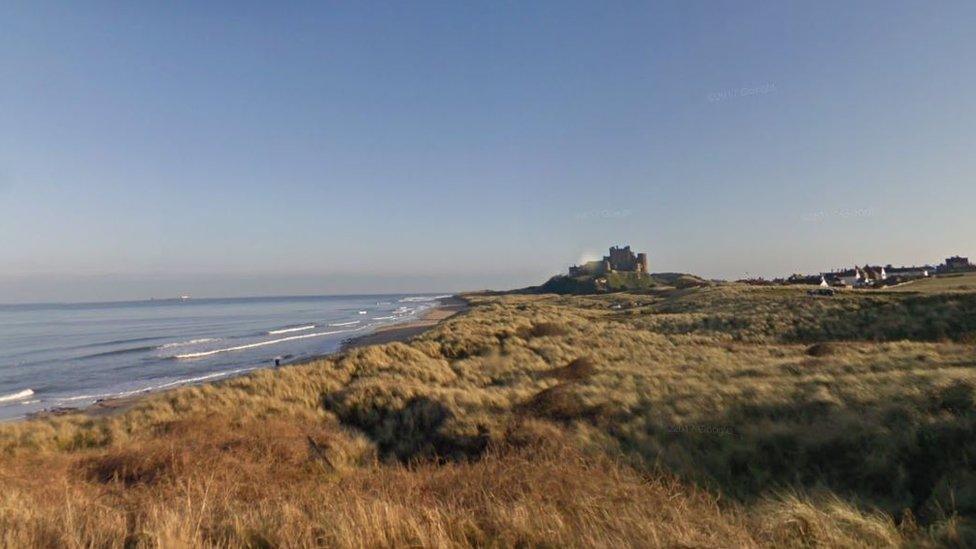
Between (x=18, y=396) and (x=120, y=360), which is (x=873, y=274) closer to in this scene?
(x=120, y=360)

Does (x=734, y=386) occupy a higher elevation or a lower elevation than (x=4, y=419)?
higher

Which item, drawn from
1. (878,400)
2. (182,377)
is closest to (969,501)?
(878,400)

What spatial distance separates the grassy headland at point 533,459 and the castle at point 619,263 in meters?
149

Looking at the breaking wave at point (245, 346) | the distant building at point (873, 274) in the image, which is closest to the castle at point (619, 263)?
the distant building at point (873, 274)

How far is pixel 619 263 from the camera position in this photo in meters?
180

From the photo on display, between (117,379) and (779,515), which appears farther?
(117,379)

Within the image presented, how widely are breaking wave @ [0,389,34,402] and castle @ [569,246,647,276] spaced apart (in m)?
148

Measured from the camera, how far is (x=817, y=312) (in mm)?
34469

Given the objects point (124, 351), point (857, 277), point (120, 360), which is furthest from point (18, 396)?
point (857, 277)

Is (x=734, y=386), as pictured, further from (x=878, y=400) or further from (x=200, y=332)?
(x=200, y=332)

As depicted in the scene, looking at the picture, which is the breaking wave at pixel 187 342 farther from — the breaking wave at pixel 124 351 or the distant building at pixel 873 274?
the distant building at pixel 873 274

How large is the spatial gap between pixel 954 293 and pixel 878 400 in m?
34.9

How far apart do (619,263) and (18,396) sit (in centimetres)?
17119

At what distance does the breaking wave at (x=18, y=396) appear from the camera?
2297 cm
